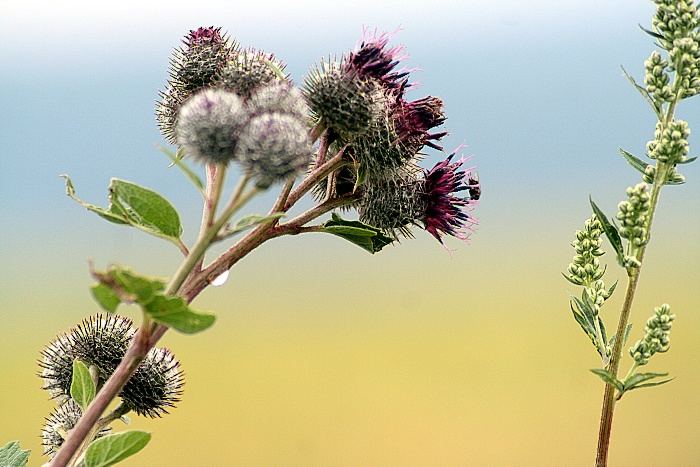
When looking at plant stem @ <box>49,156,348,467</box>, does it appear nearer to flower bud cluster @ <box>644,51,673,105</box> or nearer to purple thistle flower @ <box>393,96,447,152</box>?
purple thistle flower @ <box>393,96,447,152</box>

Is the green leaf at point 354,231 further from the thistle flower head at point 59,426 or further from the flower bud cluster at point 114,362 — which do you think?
the thistle flower head at point 59,426

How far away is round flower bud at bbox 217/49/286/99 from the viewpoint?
1.13m

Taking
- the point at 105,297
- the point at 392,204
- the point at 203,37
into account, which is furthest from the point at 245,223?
the point at 203,37

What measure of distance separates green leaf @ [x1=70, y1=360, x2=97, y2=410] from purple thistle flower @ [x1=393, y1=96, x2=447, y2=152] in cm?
56

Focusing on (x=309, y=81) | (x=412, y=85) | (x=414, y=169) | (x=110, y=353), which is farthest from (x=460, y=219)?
(x=110, y=353)

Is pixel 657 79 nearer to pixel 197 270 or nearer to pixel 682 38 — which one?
pixel 682 38

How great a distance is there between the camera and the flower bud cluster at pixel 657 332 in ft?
3.67

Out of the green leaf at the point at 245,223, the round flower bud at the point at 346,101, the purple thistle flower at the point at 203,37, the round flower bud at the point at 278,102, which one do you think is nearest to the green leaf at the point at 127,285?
the green leaf at the point at 245,223

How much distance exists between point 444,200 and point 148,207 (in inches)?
18.7

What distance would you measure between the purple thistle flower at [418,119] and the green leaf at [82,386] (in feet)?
1.85

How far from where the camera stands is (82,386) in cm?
116

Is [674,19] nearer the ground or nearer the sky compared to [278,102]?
nearer the sky

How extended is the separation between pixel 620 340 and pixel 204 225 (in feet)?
1.99

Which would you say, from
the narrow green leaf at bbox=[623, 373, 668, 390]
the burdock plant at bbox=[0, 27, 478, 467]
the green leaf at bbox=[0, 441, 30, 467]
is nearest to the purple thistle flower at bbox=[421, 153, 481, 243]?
the burdock plant at bbox=[0, 27, 478, 467]
